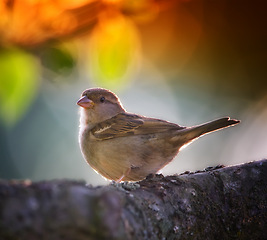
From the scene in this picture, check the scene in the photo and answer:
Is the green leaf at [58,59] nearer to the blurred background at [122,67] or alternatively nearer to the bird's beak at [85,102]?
the blurred background at [122,67]

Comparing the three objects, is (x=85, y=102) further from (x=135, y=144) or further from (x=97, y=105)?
(x=135, y=144)

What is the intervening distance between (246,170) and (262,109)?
2.18 m

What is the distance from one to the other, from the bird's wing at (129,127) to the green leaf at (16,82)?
8.63ft

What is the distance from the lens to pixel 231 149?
5168 millimetres

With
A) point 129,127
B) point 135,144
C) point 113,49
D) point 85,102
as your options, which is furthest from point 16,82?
point 85,102

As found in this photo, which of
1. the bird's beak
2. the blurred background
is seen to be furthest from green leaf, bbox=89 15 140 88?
the bird's beak

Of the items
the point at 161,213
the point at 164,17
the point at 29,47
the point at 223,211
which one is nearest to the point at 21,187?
the point at 29,47

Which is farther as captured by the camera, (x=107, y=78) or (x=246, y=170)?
(x=246, y=170)

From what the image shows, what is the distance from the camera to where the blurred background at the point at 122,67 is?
1468mm

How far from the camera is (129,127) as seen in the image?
4.25 m

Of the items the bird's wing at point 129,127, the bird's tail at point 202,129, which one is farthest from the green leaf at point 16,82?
the bird's wing at point 129,127

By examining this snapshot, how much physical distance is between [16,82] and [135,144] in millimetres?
2578

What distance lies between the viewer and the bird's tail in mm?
3613

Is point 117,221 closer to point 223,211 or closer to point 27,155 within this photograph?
point 223,211
